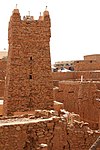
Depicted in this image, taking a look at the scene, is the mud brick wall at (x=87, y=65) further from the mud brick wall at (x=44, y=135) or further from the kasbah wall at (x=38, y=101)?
the mud brick wall at (x=44, y=135)

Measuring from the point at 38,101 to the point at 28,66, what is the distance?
1.72 meters

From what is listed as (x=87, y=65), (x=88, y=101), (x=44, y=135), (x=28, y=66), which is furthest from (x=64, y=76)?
(x=44, y=135)

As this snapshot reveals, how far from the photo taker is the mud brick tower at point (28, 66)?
15.8 m

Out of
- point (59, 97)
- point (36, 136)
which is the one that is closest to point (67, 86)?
point (59, 97)

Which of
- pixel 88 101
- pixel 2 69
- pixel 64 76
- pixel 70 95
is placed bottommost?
pixel 88 101

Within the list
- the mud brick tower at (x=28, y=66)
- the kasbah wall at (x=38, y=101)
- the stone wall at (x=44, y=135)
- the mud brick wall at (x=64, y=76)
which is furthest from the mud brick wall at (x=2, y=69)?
the stone wall at (x=44, y=135)

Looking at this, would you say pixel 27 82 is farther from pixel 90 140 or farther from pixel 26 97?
pixel 90 140

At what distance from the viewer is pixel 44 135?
859 centimetres

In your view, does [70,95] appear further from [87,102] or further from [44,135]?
[44,135]

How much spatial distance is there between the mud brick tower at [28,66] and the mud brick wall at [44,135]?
246 inches

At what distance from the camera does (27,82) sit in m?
16.0

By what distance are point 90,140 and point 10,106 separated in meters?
6.52

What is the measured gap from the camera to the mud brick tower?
1579cm

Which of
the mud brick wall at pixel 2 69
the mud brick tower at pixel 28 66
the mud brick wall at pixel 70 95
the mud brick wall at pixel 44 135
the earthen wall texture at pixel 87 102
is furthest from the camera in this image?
the mud brick wall at pixel 2 69
